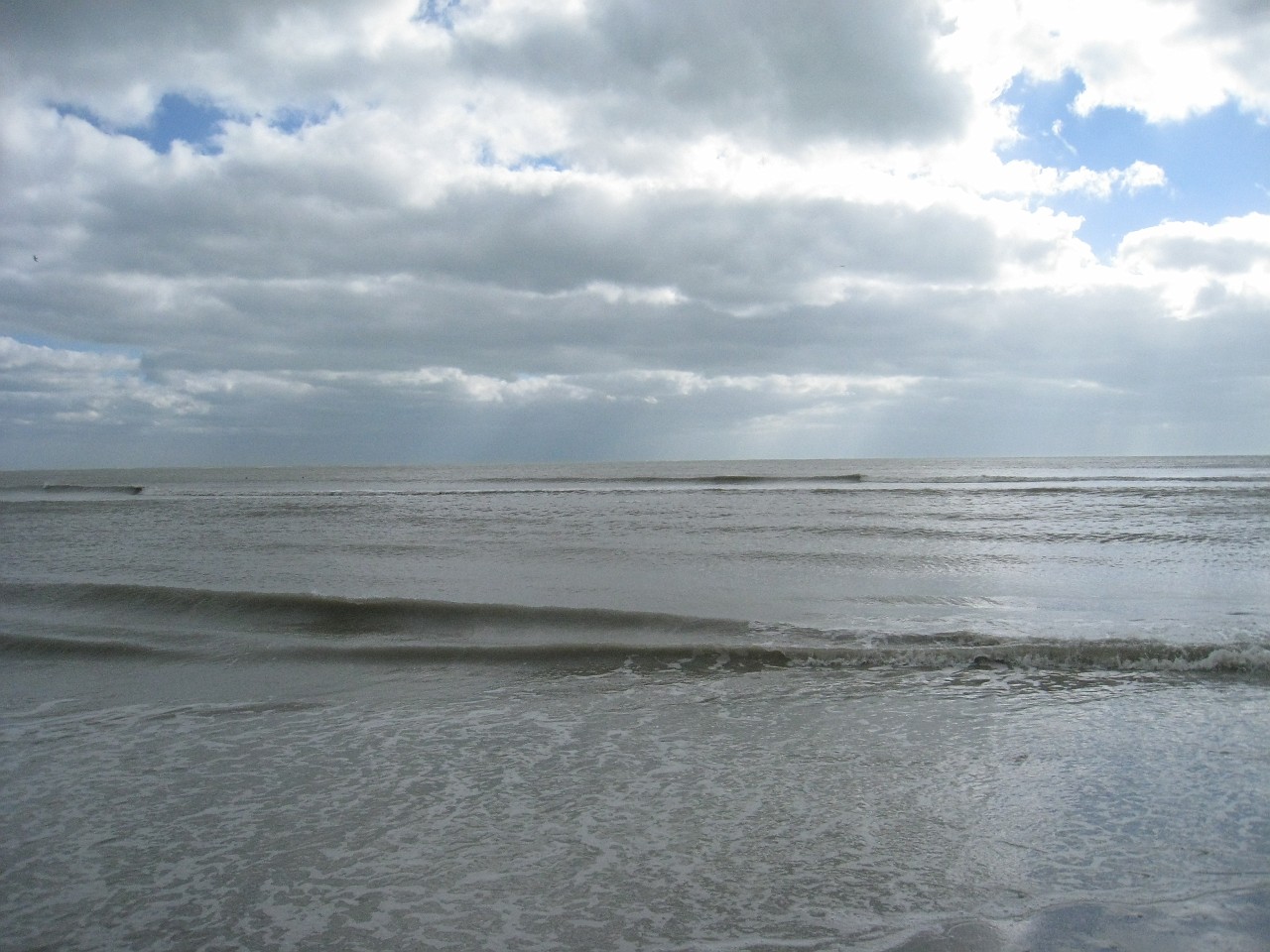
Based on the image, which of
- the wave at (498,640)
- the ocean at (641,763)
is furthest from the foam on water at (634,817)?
the wave at (498,640)

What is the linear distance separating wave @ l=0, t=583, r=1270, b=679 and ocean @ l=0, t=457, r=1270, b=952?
6 centimetres

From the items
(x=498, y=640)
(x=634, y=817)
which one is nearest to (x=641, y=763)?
(x=634, y=817)

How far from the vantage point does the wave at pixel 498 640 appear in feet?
27.2

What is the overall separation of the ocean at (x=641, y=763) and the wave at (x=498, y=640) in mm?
63

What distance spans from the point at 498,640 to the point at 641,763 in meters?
4.65

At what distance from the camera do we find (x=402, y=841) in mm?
4457

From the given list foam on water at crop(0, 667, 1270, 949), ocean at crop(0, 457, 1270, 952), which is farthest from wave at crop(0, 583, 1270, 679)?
foam on water at crop(0, 667, 1270, 949)

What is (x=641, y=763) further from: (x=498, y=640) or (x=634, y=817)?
(x=498, y=640)

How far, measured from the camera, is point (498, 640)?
32.5ft

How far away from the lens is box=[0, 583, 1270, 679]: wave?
8.30 m

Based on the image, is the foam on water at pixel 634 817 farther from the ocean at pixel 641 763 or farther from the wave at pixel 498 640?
the wave at pixel 498 640

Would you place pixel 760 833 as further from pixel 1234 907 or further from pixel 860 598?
pixel 860 598

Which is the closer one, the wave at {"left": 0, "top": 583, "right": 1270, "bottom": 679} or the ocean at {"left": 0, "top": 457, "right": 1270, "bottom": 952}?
the ocean at {"left": 0, "top": 457, "right": 1270, "bottom": 952}

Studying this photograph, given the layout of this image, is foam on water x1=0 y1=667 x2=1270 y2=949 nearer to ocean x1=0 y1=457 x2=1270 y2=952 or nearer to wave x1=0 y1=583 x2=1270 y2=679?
ocean x1=0 y1=457 x2=1270 y2=952
